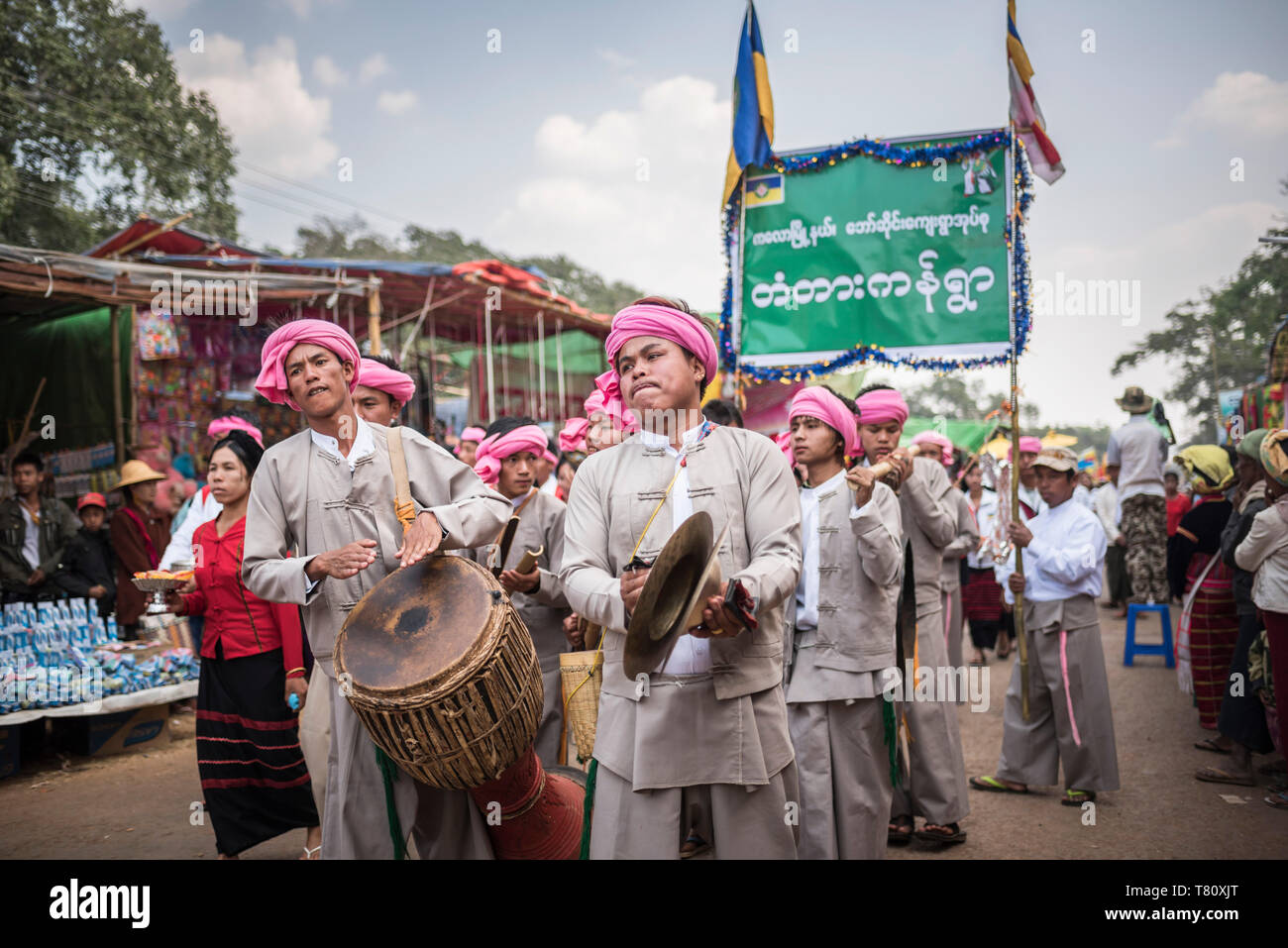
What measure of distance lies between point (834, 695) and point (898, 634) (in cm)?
60

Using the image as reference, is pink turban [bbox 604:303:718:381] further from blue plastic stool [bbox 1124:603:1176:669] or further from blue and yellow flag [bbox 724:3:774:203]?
blue plastic stool [bbox 1124:603:1176:669]

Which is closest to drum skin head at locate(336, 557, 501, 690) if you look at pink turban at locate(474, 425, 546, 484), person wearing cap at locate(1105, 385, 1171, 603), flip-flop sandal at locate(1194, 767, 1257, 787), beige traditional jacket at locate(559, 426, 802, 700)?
beige traditional jacket at locate(559, 426, 802, 700)

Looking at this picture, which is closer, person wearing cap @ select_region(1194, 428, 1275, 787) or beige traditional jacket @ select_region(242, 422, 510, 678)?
beige traditional jacket @ select_region(242, 422, 510, 678)

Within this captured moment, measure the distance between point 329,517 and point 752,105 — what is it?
16.2 ft

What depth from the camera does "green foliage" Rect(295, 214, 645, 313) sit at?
115ft

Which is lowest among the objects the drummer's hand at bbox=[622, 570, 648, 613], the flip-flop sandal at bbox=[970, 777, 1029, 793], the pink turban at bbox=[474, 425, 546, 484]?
the flip-flop sandal at bbox=[970, 777, 1029, 793]

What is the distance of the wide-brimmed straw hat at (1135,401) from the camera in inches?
419

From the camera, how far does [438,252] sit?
35219 mm

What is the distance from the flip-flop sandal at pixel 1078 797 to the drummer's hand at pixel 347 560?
4646mm

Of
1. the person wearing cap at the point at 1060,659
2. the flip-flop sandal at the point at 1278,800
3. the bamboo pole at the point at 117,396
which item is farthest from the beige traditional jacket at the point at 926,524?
the bamboo pole at the point at 117,396

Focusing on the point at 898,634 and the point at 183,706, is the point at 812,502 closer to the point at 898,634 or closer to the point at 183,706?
the point at 898,634

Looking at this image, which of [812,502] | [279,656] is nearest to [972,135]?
[812,502]

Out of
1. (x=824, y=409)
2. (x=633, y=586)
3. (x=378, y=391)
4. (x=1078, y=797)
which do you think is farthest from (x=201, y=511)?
(x=1078, y=797)

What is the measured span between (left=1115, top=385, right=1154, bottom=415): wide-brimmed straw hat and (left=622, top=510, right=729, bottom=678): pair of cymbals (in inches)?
393
